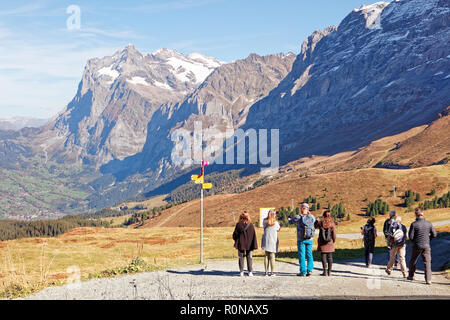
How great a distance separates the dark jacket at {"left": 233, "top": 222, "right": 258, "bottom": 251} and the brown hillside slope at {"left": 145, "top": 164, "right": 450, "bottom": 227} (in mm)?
95270

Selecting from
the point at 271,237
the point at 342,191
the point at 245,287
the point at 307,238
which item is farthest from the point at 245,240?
the point at 342,191

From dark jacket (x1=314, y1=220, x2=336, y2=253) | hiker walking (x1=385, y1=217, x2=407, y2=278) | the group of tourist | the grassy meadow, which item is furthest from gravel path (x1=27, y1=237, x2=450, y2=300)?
the grassy meadow

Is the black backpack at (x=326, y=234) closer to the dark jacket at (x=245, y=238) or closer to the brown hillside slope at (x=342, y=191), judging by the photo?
the dark jacket at (x=245, y=238)

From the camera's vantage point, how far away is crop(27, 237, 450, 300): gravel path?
15.1m

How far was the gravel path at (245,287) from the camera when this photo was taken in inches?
594

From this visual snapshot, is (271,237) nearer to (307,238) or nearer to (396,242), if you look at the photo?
(307,238)

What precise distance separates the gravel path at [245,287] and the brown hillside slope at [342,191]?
311 ft

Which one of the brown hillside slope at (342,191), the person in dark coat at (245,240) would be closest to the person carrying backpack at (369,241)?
the person in dark coat at (245,240)

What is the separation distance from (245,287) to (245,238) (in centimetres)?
357

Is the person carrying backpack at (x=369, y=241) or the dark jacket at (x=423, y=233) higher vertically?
the dark jacket at (x=423, y=233)

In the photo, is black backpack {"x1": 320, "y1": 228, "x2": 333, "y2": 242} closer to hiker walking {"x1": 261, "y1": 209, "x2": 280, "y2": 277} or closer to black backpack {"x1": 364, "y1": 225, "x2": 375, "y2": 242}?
hiker walking {"x1": 261, "y1": 209, "x2": 280, "y2": 277}
